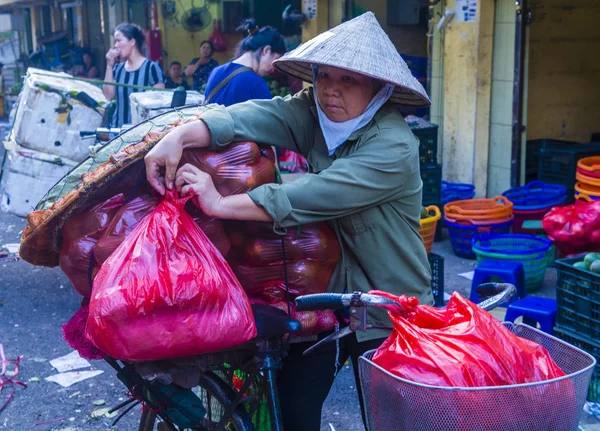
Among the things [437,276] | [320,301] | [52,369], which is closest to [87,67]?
[52,369]

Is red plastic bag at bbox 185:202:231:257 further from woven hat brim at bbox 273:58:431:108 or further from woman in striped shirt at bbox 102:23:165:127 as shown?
woman in striped shirt at bbox 102:23:165:127

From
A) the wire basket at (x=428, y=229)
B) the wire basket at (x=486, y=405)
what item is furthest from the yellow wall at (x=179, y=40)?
the wire basket at (x=486, y=405)

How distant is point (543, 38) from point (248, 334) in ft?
23.1

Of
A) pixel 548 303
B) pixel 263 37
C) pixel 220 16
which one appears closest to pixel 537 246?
pixel 548 303

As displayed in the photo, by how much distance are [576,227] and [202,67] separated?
8376 millimetres

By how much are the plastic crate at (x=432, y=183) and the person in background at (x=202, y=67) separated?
5.74 meters

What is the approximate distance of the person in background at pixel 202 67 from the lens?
12.3 m

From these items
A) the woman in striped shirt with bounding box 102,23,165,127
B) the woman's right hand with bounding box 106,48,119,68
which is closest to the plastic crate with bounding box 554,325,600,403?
the woman in striped shirt with bounding box 102,23,165,127

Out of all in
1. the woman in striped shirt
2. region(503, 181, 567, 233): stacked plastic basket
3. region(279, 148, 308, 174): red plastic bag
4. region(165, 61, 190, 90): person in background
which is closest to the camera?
region(279, 148, 308, 174): red plastic bag

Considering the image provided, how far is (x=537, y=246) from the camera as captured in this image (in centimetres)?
604

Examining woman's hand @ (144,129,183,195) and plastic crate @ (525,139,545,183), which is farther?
plastic crate @ (525,139,545,183)

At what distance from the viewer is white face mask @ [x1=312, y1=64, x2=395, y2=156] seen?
2656 millimetres

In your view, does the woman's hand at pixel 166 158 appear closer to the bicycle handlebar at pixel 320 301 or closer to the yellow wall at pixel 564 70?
the bicycle handlebar at pixel 320 301

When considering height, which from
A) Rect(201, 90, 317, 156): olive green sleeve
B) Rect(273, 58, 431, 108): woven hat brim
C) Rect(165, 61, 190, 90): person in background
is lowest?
Rect(165, 61, 190, 90): person in background
